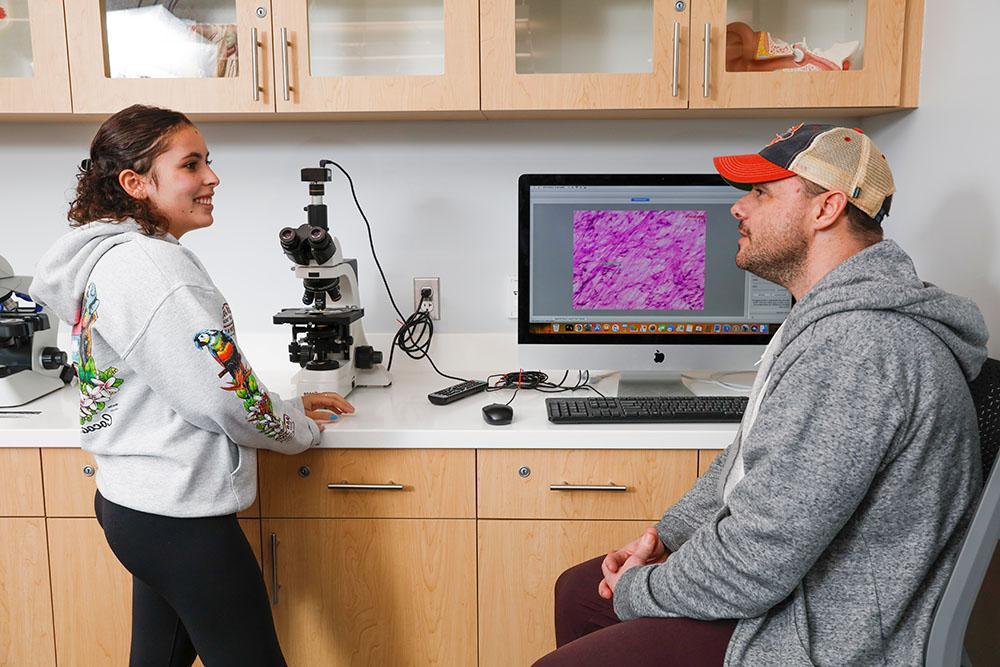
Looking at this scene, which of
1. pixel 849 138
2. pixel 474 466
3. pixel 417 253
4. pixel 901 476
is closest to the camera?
pixel 901 476

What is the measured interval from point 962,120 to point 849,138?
24.0 inches

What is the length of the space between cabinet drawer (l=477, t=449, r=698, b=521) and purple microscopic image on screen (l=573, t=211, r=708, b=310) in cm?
40

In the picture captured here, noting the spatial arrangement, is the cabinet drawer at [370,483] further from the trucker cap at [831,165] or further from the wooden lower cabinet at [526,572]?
the trucker cap at [831,165]

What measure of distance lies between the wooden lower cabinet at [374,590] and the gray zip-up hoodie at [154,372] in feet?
1.07

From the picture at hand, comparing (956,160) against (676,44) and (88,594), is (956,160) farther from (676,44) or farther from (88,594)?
(88,594)

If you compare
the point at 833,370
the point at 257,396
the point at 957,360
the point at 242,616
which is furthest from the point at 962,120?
the point at 242,616

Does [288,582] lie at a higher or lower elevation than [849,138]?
lower

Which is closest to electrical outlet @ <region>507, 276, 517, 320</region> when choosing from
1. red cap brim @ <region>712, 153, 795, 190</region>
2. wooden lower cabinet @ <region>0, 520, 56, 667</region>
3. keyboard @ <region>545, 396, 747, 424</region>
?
keyboard @ <region>545, 396, 747, 424</region>

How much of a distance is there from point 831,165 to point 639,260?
0.70 metres

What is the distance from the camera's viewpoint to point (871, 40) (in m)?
1.85

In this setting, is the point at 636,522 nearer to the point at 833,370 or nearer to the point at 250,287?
the point at 833,370

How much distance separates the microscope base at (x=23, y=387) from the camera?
72.0 inches

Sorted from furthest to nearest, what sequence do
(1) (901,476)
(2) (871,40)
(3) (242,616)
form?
(2) (871,40)
(3) (242,616)
(1) (901,476)

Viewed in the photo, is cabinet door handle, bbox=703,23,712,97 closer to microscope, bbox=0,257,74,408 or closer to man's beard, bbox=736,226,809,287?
man's beard, bbox=736,226,809,287
